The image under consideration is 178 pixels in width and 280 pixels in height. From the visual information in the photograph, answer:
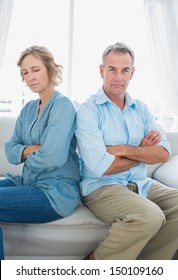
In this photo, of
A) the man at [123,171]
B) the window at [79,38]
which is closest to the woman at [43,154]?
the man at [123,171]

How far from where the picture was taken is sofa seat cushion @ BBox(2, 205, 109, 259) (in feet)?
5.65

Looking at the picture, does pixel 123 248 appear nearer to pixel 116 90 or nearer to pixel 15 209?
pixel 15 209

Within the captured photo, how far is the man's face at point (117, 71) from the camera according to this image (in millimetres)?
1850

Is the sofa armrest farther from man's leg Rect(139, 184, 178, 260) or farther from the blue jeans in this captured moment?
the blue jeans

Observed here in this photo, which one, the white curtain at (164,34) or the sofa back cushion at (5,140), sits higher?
the white curtain at (164,34)

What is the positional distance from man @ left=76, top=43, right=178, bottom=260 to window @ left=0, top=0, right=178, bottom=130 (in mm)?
1812

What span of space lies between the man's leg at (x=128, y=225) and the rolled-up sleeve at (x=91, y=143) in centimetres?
17

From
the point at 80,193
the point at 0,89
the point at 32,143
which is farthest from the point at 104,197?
the point at 0,89

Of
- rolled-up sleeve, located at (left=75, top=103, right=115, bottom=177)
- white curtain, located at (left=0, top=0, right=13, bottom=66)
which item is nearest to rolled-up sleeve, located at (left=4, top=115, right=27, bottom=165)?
rolled-up sleeve, located at (left=75, top=103, right=115, bottom=177)

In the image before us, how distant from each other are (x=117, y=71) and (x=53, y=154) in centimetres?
57

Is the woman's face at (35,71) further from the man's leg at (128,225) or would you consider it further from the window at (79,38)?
the window at (79,38)

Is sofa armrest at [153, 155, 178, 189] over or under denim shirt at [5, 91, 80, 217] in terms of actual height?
under

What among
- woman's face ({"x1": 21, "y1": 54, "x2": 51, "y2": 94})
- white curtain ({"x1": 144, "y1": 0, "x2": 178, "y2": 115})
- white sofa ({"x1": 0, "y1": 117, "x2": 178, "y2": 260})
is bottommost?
white sofa ({"x1": 0, "y1": 117, "x2": 178, "y2": 260})

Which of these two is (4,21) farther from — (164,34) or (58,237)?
(58,237)
